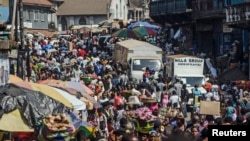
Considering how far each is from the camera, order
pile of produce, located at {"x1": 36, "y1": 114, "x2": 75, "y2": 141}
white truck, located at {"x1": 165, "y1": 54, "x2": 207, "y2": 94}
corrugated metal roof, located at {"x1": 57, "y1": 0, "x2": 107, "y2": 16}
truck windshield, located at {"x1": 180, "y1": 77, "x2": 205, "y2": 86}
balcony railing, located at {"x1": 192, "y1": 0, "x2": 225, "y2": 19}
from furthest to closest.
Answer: corrugated metal roof, located at {"x1": 57, "y1": 0, "x2": 107, "y2": 16} < balcony railing, located at {"x1": 192, "y1": 0, "x2": 225, "y2": 19} < white truck, located at {"x1": 165, "y1": 54, "x2": 207, "y2": 94} < truck windshield, located at {"x1": 180, "y1": 77, "x2": 205, "y2": 86} < pile of produce, located at {"x1": 36, "y1": 114, "x2": 75, "y2": 141}

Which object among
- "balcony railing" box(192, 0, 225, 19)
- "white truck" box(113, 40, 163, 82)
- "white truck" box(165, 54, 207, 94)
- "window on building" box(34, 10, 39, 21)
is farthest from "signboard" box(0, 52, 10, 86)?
"window on building" box(34, 10, 39, 21)

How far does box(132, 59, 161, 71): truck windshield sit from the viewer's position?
1510 inches

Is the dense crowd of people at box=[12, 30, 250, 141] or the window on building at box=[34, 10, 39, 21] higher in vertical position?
the window on building at box=[34, 10, 39, 21]

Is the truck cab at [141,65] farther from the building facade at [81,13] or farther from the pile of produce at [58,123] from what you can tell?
the building facade at [81,13]

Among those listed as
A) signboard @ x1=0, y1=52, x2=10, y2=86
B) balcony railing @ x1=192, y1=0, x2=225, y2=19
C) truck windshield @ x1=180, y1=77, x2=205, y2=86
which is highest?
balcony railing @ x1=192, y1=0, x2=225, y2=19

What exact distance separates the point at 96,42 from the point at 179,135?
161ft

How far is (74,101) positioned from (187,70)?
57.8ft

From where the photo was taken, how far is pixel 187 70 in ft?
114

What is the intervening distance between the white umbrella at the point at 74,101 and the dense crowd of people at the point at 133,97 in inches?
22.6

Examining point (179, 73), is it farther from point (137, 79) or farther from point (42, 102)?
point (42, 102)

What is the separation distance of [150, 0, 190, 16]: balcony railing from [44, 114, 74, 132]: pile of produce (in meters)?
45.1

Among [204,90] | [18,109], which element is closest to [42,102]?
[18,109]

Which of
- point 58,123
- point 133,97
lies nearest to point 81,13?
point 133,97

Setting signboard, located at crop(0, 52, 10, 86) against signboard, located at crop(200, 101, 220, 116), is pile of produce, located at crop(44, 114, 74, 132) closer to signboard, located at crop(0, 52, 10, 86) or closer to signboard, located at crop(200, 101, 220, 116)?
signboard, located at crop(0, 52, 10, 86)
